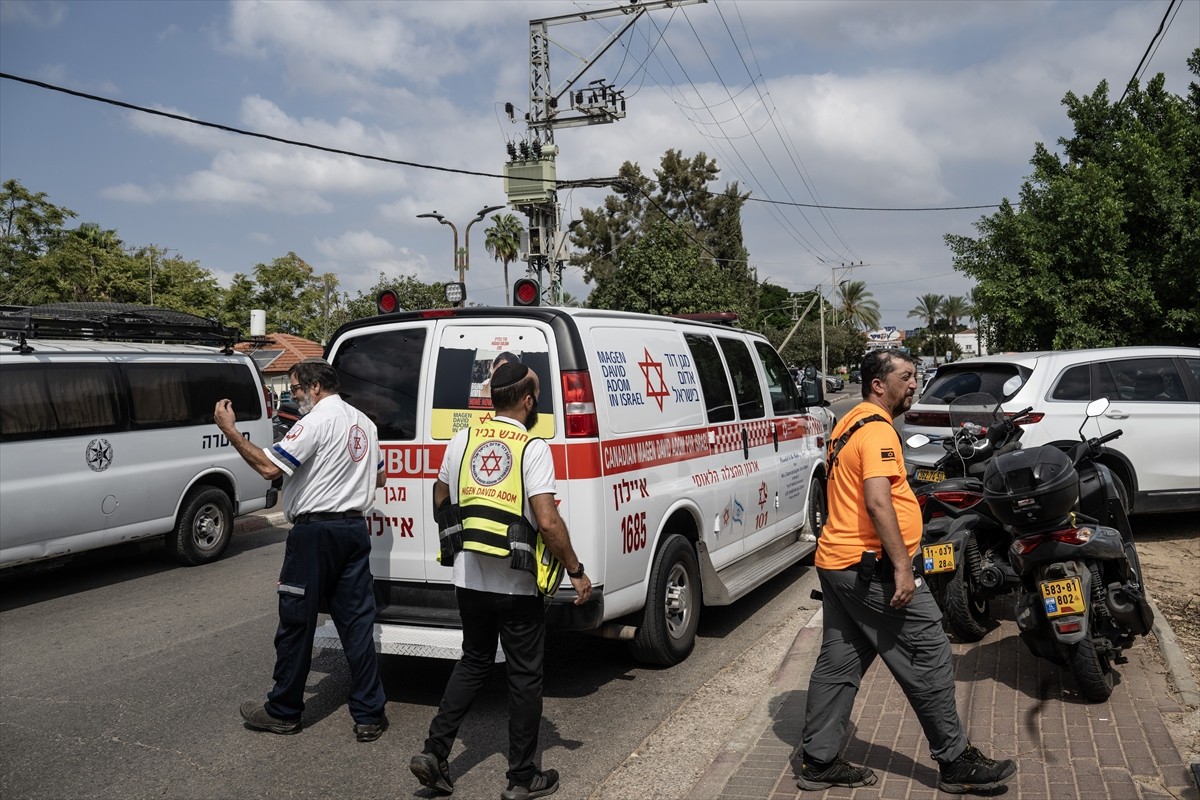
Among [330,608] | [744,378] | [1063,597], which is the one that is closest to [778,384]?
[744,378]

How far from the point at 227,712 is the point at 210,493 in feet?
17.3

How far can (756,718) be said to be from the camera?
16.6 feet

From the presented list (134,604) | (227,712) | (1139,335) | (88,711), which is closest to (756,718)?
(227,712)

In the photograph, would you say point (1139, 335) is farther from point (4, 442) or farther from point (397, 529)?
point (4, 442)

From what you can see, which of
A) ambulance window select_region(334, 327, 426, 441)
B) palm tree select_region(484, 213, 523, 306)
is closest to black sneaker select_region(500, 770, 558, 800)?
ambulance window select_region(334, 327, 426, 441)

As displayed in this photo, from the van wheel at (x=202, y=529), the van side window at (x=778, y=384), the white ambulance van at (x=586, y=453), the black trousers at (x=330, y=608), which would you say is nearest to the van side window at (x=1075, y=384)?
the van side window at (x=778, y=384)

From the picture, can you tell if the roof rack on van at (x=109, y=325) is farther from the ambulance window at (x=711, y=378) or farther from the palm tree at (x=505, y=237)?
the palm tree at (x=505, y=237)

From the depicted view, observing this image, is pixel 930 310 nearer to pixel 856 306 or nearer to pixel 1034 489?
pixel 856 306

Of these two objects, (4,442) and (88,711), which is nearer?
(88,711)

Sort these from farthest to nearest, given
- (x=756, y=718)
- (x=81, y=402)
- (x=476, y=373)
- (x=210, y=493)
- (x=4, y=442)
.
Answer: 1. (x=210, y=493)
2. (x=81, y=402)
3. (x=4, y=442)
4. (x=476, y=373)
5. (x=756, y=718)

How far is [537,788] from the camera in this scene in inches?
166

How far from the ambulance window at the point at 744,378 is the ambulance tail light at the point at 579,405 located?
218 centimetres

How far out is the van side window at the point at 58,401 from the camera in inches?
326

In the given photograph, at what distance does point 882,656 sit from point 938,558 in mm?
1573
